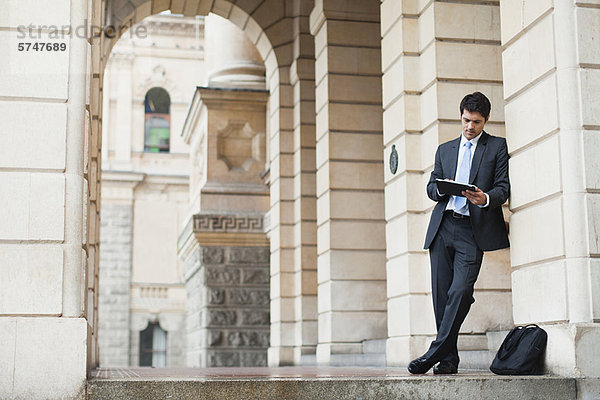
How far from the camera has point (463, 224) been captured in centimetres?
821

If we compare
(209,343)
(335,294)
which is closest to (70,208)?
(335,294)

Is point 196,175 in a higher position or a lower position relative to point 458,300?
higher

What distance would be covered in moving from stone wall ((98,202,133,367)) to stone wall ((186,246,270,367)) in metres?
15.9

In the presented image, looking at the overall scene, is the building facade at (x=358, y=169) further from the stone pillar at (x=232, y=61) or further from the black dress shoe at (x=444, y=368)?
the stone pillar at (x=232, y=61)

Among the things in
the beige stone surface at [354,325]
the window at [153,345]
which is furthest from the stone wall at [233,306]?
the window at [153,345]

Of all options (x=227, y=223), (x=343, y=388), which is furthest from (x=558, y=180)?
(x=227, y=223)

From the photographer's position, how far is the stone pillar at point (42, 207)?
7.30 metres

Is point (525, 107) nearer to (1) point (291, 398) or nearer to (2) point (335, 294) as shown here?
(1) point (291, 398)

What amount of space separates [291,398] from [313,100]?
11846 millimetres

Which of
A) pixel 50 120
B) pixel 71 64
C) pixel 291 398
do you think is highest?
pixel 71 64

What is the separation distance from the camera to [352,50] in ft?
50.9

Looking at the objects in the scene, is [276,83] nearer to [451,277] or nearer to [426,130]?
[426,130]

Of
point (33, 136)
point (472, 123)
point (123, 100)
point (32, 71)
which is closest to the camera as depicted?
point (33, 136)

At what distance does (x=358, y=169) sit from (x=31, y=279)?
26.9ft
